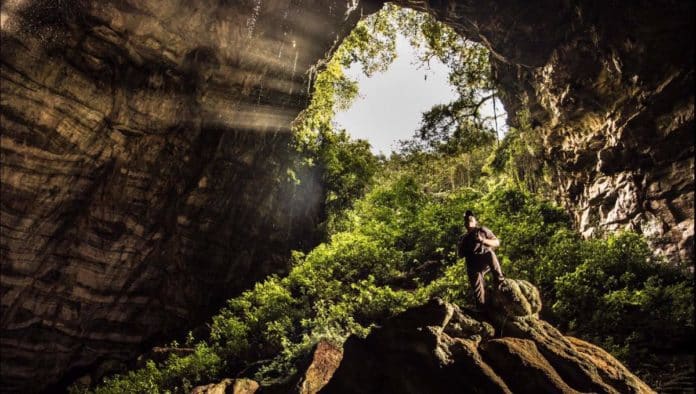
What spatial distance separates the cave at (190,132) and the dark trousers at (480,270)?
16.3 ft

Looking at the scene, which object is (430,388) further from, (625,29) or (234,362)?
(625,29)

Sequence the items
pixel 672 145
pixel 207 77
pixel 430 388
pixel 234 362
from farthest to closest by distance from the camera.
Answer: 1. pixel 207 77
2. pixel 234 362
3. pixel 672 145
4. pixel 430 388

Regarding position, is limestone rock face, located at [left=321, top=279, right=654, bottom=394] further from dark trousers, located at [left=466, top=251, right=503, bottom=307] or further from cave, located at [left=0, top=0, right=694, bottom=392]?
cave, located at [left=0, top=0, right=694, bottom=392]

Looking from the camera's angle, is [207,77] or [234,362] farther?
[207,77]

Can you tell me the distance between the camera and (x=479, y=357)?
5.70 meters

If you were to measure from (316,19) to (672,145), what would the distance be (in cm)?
1030

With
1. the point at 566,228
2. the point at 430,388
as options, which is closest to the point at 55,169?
the point at 430,388

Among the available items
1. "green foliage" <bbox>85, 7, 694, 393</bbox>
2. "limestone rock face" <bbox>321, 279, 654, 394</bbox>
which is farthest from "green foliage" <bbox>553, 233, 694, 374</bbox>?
"limestone rock face" <bbox>321, 279, 654, 394</bbox>

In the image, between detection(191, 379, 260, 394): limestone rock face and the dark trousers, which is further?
detection(191, 379, 260, 394): limestone rock face

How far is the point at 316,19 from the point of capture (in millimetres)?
13094

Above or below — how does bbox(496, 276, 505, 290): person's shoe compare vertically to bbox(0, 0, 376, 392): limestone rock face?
below

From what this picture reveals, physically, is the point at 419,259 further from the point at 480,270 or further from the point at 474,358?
the point at 474,358

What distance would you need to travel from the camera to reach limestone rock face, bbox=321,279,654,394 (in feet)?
17.2

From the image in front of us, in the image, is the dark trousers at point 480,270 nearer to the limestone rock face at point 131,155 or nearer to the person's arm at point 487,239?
the person's arm at point 487,239
